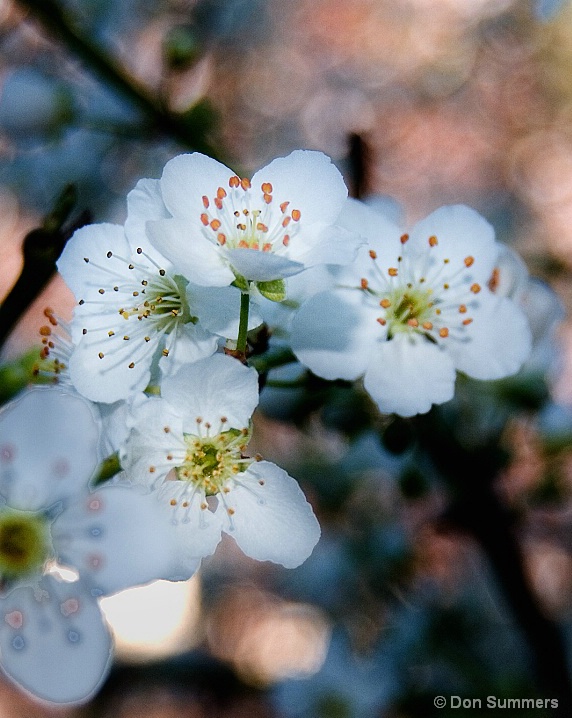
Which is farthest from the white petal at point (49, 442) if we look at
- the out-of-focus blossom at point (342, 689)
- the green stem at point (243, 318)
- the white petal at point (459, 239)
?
the out-of-focus blossom at point (342, 689)

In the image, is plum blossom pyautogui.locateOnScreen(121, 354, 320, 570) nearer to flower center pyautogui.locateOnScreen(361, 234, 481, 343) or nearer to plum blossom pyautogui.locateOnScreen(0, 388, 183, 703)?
plum blossom pyautogui.locateOnScreen(0, 388, 183, 703)

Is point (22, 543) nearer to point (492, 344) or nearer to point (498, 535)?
point (492, 344)

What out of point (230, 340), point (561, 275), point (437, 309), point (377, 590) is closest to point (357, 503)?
point (377, 590)

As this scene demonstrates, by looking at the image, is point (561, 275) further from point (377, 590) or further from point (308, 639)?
point (308, 639)

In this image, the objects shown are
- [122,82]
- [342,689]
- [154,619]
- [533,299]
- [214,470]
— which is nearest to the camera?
[214,470]

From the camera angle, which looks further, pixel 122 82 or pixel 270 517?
pixel 122 82

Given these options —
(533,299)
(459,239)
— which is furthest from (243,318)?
(533,299)

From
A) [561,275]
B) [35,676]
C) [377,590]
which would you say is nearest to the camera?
[35,676]
